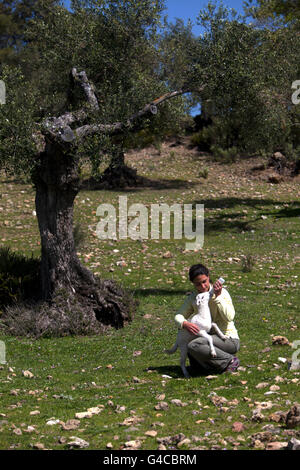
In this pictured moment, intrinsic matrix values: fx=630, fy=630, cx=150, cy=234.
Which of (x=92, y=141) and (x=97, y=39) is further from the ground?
(x=97, y=39)

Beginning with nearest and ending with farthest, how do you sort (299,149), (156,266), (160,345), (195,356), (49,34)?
(195,356)
(160,345)
(49,34)
(156,266)
(299,149)

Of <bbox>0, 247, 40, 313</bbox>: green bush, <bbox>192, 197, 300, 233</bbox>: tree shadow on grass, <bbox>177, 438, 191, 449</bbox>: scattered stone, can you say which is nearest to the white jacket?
<bbox>177, 438, 191, 449</bbox>: scattered stone

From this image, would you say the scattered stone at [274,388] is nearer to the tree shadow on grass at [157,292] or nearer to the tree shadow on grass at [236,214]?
the tree shadow on grass at [157,292]

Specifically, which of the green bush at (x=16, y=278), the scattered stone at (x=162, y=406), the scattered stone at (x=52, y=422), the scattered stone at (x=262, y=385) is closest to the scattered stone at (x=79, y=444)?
the scattered stone at (x=52, y=422)

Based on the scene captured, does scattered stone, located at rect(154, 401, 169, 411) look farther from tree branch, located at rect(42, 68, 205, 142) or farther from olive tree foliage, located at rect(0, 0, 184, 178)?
olive tree foliage, located at rect(0, 0, 184, 178)

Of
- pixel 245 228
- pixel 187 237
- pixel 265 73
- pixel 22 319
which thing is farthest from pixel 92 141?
pixel 245 228

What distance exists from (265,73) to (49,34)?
4952mm

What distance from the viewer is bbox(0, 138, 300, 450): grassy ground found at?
5.48m

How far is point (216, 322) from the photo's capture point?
7.38 m

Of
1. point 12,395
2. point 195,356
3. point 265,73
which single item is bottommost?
point 12,395

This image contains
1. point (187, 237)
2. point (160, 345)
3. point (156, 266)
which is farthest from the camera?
point (187, 237)

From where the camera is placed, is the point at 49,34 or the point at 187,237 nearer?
the point at 49,34

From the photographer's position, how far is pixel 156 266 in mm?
15195

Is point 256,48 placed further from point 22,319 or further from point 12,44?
point 12,44
